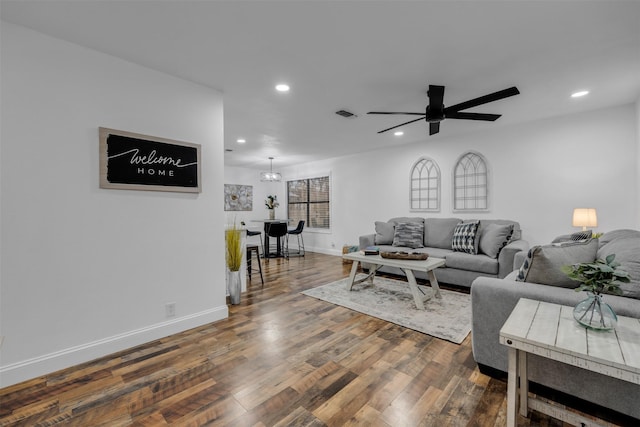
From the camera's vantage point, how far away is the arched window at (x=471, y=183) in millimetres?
4699

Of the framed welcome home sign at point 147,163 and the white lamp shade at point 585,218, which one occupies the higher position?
the framed welcome home sign at point 147,163

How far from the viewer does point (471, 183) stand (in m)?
4.85

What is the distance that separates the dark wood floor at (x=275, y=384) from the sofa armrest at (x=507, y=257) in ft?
5.45

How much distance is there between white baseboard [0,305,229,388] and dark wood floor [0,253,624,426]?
0.20ft

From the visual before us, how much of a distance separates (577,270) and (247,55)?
2681 millimetres

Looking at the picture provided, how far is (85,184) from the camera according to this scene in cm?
218

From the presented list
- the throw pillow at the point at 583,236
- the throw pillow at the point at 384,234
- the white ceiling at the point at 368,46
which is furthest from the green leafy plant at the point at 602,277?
the throw pillow at the point at 384,234

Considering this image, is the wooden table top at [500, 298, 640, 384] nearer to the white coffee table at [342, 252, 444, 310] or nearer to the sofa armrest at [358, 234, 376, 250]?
the white coffee table at [342, 252, 444, 310]

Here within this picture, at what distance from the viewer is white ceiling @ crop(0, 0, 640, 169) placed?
180cm

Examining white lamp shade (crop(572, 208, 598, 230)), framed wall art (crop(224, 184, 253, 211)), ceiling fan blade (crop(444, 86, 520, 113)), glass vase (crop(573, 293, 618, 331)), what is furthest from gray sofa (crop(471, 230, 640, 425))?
framed wall art (crop(224, 184, 253, 211))

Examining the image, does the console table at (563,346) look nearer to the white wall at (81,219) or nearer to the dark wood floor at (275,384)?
the dark wood floor at (275,384)

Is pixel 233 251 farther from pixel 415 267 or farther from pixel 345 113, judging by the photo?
pixel 345 113

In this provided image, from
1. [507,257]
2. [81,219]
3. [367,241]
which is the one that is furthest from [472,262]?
[81,219]

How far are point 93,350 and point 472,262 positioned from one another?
4.33 metres
